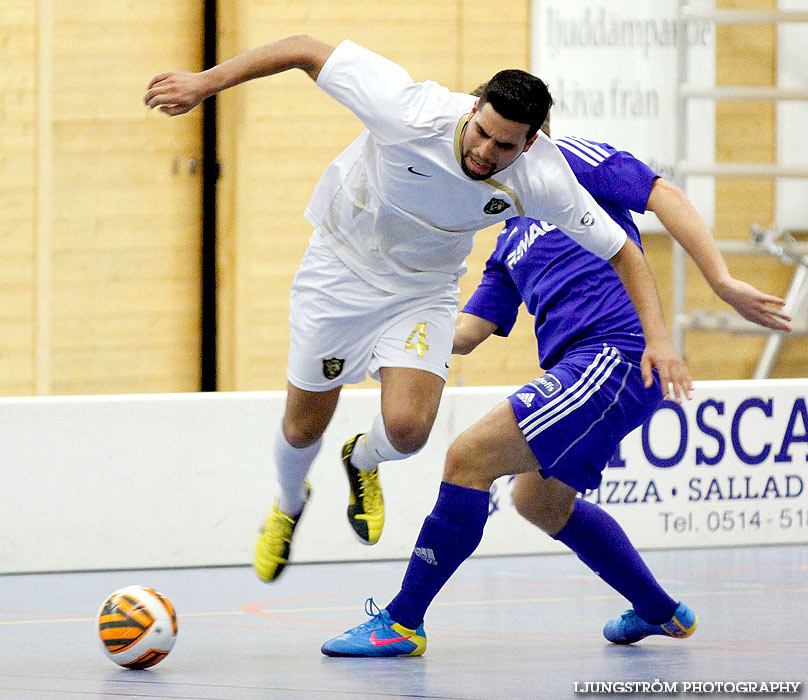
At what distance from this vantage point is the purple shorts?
4184 mm

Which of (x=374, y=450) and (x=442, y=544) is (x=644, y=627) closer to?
(x=442, y=544)

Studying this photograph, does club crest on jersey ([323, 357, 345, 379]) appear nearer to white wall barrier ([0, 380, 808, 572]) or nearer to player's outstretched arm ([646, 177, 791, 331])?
player's outstretched arm ([646, 177, 791, 331])

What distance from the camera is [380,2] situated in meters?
9.48

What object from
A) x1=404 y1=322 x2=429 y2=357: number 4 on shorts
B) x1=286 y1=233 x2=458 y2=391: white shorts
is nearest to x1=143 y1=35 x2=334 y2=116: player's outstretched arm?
x1=286 y1=233 x2=458 y2=391: white shorts

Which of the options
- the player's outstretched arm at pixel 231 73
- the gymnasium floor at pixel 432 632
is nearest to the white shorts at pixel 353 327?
the player's outstretched arm at pixel 231 73

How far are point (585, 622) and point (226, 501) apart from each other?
198 centimetres

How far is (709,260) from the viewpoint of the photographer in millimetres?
4043

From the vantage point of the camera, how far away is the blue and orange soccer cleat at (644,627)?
14.8ft

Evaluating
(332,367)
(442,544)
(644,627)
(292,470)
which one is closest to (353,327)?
(332,367)

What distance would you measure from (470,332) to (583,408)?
2.38 ft

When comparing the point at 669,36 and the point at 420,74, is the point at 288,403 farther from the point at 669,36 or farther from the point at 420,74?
the point at 669,36

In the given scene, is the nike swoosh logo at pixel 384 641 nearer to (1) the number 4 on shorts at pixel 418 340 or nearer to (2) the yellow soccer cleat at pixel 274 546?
(2) the yellow soccer cleat at pixel 274 546

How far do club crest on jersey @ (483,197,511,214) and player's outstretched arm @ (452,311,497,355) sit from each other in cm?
75

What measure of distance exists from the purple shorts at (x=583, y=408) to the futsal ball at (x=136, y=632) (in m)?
1.15
